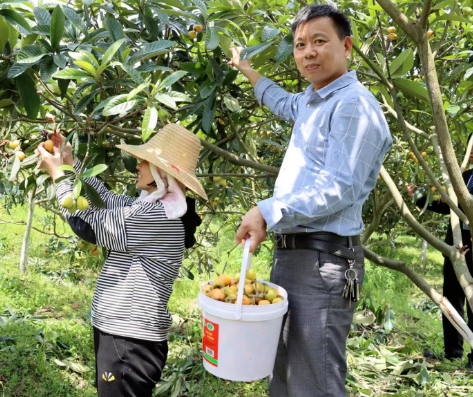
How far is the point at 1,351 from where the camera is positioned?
3.36 m

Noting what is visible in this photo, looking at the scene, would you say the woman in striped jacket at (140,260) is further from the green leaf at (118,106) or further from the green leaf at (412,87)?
the green leaf at (412,87)

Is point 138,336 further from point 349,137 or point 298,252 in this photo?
point 349,137

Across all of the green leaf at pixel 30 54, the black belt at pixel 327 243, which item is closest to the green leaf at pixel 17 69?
the green leaf at pixel 30 54

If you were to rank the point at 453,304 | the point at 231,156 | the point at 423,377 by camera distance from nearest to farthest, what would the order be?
the point at 231,156, the point at 423,377, the point at 453,304

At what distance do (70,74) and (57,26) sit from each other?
0.20m

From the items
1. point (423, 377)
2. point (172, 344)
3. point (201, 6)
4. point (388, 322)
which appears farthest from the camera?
point (388, 322)

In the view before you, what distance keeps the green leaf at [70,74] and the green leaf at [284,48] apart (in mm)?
646

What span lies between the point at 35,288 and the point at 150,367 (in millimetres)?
3451

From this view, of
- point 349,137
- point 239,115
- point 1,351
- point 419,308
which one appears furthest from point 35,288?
point 349,137

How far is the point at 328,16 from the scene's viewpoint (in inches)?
64.3

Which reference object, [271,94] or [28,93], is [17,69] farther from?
[271,94]

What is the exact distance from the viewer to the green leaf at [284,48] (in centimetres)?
181

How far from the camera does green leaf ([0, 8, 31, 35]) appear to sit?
1646 mm

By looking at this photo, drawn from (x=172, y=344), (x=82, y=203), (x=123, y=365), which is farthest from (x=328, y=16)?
(x=172, y=344)
